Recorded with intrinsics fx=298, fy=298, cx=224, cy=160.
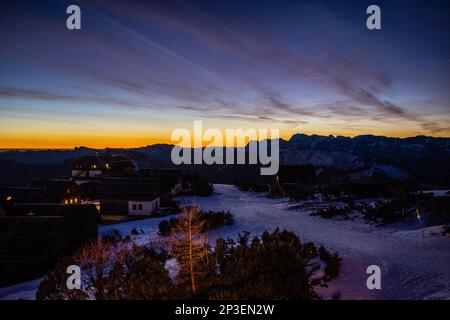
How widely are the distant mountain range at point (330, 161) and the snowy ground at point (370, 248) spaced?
65388mm

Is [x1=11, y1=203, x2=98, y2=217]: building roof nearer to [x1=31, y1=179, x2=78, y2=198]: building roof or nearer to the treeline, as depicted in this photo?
the treeline

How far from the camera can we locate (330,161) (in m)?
156

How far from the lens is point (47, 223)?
2136 centimetres

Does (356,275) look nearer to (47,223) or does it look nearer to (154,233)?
(154,233)

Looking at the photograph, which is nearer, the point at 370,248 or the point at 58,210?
the point at 370,248

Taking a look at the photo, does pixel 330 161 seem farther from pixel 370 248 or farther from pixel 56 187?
pixel 370 248

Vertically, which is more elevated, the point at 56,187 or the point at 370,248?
the point at 56,187

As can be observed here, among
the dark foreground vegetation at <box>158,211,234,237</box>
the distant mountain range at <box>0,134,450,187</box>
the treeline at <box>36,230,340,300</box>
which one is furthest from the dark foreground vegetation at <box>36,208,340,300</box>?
the distant mountain range at <box>0,134,450,187</box>

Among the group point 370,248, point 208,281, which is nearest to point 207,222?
point 370,248

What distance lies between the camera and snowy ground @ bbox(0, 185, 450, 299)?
13180 mm

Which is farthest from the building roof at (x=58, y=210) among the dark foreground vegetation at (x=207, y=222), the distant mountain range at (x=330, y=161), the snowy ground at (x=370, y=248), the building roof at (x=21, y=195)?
the distant mountain range at (x=330, y=161)

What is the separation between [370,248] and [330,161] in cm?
14451

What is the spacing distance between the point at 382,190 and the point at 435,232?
16978 mm

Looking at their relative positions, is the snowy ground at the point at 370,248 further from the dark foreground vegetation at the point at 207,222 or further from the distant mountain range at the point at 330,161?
the distant mountain range at the point at 330,161
